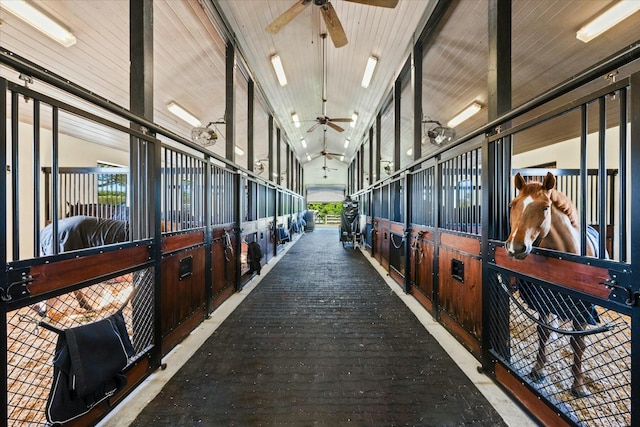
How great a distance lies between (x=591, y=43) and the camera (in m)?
3.48

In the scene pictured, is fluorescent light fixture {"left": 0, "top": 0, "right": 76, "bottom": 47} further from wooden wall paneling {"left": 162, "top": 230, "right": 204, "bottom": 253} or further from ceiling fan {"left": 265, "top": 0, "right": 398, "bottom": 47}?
wooden wall paneling {"left": 162, "top": 230, "right": 204, "bottom": 253}

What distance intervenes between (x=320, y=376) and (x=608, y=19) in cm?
482

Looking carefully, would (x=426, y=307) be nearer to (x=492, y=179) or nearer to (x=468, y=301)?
(x=468, y=301)

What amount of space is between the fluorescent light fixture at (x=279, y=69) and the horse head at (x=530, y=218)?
4836 mm

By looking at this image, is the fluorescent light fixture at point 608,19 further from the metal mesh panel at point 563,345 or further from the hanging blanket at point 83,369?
the hanging blanket at point 83,369

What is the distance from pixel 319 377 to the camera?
1775 mm

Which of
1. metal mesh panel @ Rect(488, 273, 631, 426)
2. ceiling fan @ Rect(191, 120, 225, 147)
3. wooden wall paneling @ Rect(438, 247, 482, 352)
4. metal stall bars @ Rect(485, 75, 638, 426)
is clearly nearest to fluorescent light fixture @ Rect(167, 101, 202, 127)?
ceiling fan @ Rect(191, 120, 225, 147)

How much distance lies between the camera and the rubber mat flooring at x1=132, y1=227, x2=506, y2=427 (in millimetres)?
1459

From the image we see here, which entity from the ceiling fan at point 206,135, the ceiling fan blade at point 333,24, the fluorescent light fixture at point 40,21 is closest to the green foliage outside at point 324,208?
the ceiling fan at point 206,135

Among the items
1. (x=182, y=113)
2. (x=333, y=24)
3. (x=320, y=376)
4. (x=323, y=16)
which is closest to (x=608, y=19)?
(x=333, y=24)

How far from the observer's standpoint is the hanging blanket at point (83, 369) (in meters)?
1.18

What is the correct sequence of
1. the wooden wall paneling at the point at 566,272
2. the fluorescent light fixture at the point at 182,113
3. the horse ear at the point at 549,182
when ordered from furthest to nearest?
the fluorescent light fixture at the point at 182,113 → the horse ear at the point at 549,182 → the wooden wall paneling at the point at 566,272

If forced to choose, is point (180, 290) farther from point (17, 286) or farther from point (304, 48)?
point (304, 48)

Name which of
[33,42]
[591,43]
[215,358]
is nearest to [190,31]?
[33,42]
